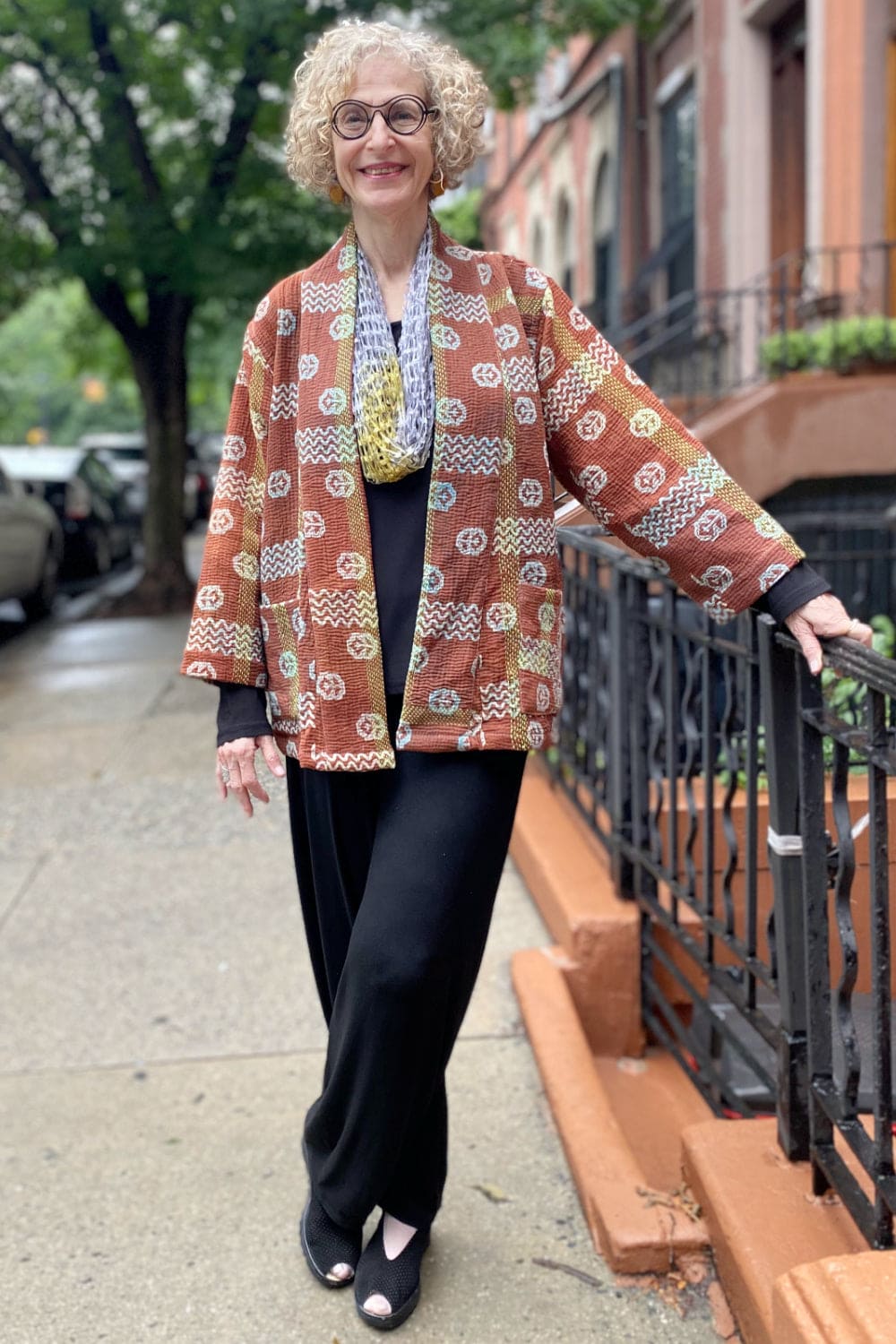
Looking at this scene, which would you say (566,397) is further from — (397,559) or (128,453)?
(128,453)

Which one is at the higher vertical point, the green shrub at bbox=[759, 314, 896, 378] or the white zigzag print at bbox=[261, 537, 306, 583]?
the green shrub at bbox=[759, 314, 896, 378]

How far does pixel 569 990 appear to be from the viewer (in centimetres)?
366

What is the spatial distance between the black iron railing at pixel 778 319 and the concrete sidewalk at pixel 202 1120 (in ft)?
18.1

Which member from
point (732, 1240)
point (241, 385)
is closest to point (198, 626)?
point (241, 385)

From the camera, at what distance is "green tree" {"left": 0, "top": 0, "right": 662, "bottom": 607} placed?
10062mm

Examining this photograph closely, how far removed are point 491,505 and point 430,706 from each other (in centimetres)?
32

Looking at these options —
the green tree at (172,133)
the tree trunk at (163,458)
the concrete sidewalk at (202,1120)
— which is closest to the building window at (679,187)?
the green tree at (172,133)

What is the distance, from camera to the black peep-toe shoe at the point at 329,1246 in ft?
8.33

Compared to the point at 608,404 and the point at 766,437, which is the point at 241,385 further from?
the point at 766,437

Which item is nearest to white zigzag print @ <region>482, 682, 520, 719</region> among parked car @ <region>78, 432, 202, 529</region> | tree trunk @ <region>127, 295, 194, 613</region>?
tree trunk @ <region>127, 295, 194, 613</region>

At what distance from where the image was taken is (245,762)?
2350mm

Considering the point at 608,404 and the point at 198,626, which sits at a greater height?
the point at 608,404

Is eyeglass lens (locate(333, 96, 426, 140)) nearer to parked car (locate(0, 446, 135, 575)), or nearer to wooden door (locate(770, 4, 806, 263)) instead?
wooden door (locate(770, 4, 806, 263))

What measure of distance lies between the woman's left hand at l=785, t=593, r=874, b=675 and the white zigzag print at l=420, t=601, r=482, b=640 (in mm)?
498
